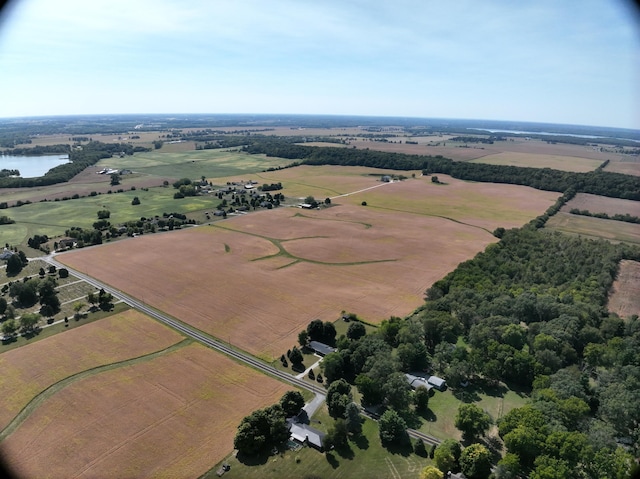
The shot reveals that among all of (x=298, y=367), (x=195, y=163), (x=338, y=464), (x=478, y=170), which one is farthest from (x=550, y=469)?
(x=195, y=163)

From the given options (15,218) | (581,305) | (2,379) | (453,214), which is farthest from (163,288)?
(453,214)

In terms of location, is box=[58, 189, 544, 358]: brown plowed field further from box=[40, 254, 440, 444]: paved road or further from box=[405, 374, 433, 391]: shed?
box=[405, 374, 433, 391]: shed

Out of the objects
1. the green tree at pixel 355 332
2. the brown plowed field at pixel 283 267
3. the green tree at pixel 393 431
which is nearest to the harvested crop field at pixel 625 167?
Result: the brown plowed field at pixel 283 267

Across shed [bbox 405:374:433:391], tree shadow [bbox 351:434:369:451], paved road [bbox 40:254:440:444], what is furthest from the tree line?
tree shadow [bbox 351:434:369:451]

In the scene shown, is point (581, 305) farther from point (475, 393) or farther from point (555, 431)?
point (555, 431)

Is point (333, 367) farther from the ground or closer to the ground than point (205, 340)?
farther from the ground

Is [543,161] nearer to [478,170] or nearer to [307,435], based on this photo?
[478,170]
